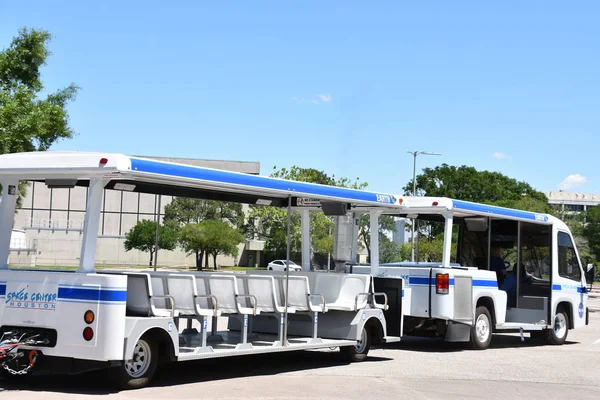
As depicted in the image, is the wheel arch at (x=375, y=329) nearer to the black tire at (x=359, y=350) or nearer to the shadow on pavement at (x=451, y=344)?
the black tire at (x=359, y=350)

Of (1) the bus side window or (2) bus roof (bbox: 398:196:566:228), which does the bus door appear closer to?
(1) the bus side window

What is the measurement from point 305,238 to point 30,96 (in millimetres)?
9300

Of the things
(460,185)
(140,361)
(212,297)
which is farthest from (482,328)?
(460,185)

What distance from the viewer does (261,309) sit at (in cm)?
1190

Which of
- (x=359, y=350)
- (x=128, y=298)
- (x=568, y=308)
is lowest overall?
(x=359, y=350)

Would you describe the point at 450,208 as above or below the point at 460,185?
below

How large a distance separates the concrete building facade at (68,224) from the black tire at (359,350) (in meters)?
3.69

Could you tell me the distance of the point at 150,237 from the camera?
12.1m

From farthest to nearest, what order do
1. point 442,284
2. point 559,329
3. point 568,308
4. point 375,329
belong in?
point 568,308 < point 559,329 < point 442,284 < point 375,329

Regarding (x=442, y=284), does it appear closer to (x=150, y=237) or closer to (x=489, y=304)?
(x=489, y=304)

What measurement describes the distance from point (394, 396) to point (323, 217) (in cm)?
423

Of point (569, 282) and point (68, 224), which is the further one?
point (569, 282)

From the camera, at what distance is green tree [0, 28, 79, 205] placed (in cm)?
1941

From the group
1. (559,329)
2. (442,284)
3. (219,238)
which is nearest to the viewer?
(219,238)
